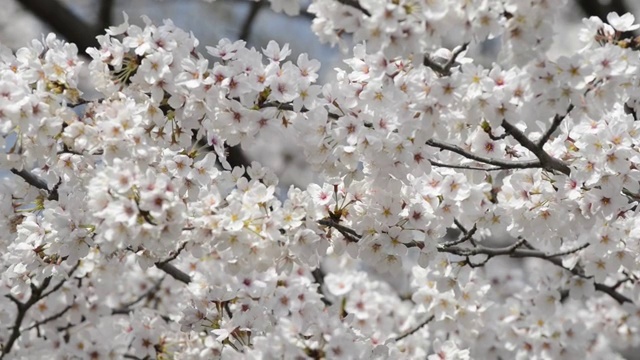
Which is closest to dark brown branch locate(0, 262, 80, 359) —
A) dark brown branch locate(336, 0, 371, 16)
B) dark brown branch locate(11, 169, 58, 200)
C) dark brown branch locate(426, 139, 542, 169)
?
dark brown branch locate(11, 169, 58, 200)

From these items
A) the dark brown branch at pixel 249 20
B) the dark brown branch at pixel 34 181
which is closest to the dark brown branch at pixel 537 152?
the dark brown branch at pixel 34 181

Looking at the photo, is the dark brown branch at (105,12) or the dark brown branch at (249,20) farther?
the dark brown branch at (249,20)

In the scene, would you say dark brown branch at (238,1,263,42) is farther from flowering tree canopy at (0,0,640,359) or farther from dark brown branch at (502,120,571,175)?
dark brown branch at (502,120,571,175)

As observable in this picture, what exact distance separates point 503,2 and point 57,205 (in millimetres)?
1783

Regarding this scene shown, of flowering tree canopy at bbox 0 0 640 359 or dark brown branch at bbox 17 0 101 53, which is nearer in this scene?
flowering tree canopy at bbox 0 0 640 359

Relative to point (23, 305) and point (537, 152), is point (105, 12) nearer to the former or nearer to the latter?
point (23, 305)

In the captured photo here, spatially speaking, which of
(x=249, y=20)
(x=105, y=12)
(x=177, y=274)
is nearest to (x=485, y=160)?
(x=177, y=274)

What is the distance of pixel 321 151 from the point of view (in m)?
3.12

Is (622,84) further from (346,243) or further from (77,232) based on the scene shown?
(77,232)

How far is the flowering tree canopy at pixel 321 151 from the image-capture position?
8.64 ft

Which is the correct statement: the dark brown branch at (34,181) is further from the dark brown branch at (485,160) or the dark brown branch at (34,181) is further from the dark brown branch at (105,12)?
the dark brown branch at (105,12)

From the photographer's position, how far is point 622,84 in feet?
9.18

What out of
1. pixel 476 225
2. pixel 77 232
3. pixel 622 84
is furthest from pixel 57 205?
pixel 622 84

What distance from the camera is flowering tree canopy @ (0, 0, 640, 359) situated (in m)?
2.63
